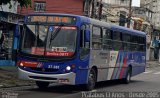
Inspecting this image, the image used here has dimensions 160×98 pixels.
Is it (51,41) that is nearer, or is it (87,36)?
(51,41)

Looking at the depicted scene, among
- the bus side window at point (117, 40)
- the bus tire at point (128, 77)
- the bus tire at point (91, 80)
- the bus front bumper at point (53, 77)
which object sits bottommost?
the bus tire at point (128, 77)

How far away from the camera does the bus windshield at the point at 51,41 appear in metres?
16.8

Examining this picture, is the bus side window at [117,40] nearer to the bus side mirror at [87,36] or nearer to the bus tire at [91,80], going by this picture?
the bus tire at [91,80]

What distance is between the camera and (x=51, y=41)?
16.9 m

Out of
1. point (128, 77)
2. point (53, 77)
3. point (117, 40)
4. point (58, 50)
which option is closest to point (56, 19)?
point (58, 50)

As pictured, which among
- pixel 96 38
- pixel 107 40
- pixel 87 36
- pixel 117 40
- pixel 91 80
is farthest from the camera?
pixel 117 40

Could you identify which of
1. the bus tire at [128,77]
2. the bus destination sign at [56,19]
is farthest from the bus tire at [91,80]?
the bus tire at [128,77]

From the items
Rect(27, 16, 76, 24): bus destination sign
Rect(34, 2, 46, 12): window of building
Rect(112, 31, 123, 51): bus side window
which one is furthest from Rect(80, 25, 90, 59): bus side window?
Rect(34, 2, 46, 12): window of building

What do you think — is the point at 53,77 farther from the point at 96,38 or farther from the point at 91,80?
the point at 96,38

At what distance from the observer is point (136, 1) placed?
7162cm

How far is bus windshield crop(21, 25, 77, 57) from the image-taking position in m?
16.8

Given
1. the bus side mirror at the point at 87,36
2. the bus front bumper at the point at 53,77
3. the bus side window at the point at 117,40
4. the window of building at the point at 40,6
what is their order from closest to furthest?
the bus front bumper at the point at 53,77 → the bus side mirror at the point at 87,36 → the bus side window at the point at 117,40 → the window of building at the point at 40,6

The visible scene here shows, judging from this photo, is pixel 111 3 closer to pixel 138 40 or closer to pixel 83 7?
pixel 83 7

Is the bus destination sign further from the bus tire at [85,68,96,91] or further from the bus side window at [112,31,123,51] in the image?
the bus side window at [112,31,123,51]
